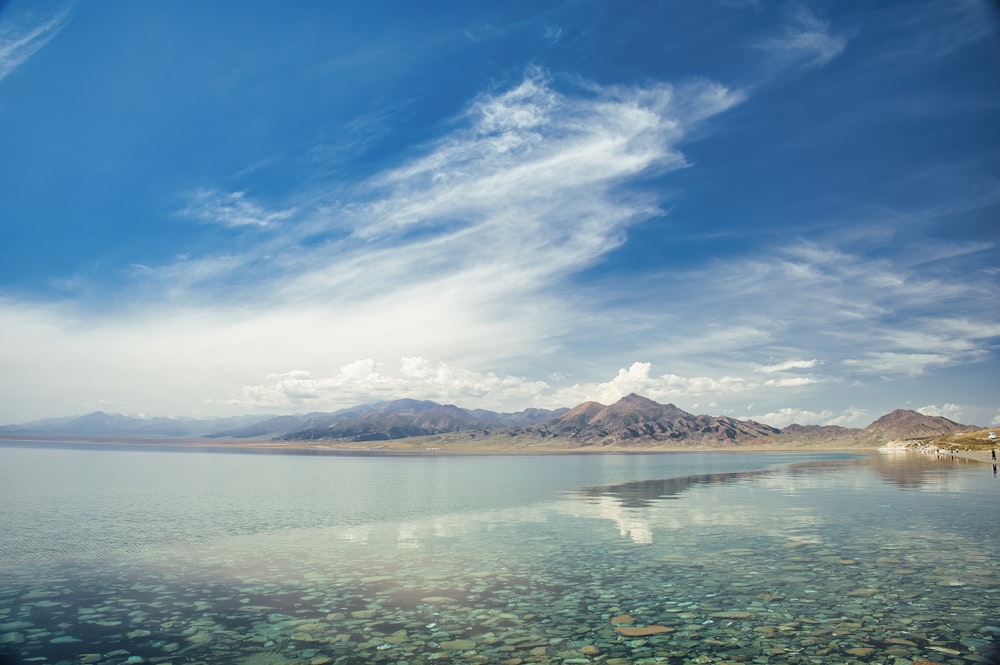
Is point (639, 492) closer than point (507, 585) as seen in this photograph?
No

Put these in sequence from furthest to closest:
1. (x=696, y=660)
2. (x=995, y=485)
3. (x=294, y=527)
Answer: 1. (x=995, y=485)
2. (x=294, y=527)
3. (x=696, y=660)

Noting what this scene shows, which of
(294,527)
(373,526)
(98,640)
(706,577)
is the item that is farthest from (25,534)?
(706,577)

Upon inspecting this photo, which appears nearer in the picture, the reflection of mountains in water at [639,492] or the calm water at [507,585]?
the calm water at [507,585]

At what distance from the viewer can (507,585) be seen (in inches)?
798

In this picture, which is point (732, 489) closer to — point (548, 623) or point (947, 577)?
point (947, 577)

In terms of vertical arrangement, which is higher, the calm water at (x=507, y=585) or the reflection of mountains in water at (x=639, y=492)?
the calm water at (x=507, y=585)

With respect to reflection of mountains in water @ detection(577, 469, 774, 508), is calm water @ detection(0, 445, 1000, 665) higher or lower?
higher

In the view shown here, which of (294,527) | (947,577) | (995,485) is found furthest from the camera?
(995,485)

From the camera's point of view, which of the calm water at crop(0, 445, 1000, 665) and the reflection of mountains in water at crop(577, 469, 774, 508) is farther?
the reflection of mountains in water at crop(577, 469, 774, 508)

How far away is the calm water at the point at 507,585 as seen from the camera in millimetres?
14008

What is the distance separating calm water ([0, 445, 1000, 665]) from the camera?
14008mm

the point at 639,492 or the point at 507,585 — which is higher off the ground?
the point at 507,585

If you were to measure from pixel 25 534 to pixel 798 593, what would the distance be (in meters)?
37.8

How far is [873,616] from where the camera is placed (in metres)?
15.7
